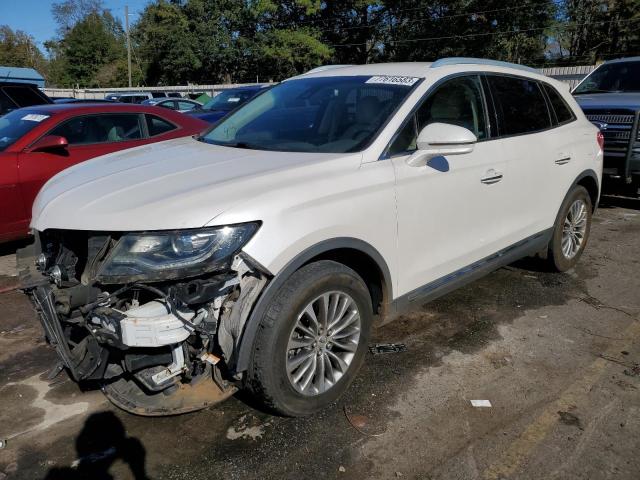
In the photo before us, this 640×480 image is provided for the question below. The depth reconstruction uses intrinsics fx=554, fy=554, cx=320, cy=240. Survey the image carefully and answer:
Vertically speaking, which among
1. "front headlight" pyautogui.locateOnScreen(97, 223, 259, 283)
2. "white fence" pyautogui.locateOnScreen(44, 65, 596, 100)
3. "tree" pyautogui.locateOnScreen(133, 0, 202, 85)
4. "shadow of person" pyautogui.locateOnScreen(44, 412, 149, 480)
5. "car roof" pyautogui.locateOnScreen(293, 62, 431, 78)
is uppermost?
"tree" pyautogui.locateOnScreen(133, 0, 202, 85)

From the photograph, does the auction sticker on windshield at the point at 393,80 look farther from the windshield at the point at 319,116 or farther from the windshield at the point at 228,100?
the windshield at the point at 228,100

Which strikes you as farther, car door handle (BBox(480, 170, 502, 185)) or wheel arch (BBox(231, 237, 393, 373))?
car door handle (BBox(480, 170, 502, 185))

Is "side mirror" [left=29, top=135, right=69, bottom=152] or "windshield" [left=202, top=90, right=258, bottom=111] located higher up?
"windshield" [left=202, top=90, right=258, bottom=111]

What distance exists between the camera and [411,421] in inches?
118

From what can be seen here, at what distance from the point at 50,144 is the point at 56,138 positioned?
84 mm

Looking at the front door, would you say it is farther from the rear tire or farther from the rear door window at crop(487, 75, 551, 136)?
the rear tire

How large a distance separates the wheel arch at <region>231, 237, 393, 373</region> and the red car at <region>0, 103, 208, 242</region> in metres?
3.85

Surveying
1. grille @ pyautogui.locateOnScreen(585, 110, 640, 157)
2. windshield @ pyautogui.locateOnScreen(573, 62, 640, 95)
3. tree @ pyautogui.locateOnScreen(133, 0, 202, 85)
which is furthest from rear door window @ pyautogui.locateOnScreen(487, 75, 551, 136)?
tree @ pyautogui.locateOnScreen(133, 0, 202, 85)

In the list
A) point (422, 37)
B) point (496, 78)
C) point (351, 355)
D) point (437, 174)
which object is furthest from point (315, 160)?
point (422, 37)

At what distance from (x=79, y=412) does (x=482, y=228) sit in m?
2.79

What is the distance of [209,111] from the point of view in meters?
12.2

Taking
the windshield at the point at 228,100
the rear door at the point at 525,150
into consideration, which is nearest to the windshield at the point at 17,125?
the rear door at the point at 525,150

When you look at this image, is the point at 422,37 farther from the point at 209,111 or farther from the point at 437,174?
the point at 437,174

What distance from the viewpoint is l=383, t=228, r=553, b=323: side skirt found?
11.1 ft
